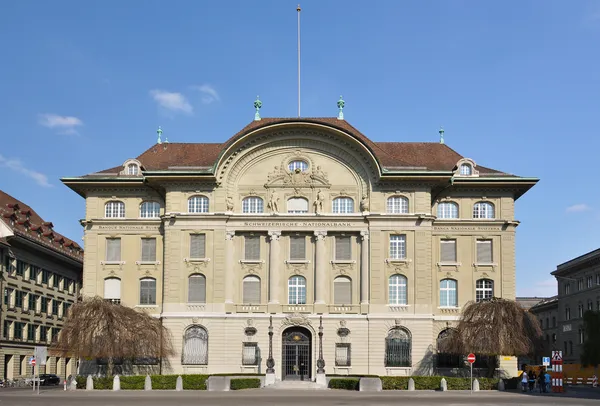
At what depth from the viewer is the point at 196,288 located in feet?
214

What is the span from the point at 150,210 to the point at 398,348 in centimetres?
2145

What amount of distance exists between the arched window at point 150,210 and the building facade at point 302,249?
0.36ft

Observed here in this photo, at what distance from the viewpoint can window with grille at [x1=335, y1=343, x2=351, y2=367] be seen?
63969mm

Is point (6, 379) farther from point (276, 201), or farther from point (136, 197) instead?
point (276, 201)

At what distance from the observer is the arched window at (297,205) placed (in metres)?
66.1

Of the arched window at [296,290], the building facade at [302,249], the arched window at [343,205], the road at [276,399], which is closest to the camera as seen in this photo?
the road at [276,399]

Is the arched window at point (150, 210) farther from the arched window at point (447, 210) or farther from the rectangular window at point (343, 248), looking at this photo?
the arched window at point (447, 210)

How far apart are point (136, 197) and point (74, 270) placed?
103 feet

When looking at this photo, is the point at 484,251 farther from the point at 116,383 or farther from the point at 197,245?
the point at 116,383

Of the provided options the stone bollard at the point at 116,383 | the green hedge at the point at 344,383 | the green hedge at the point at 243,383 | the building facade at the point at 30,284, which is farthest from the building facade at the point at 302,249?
the building facade at the point at 30,284

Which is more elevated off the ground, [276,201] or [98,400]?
[276,201]

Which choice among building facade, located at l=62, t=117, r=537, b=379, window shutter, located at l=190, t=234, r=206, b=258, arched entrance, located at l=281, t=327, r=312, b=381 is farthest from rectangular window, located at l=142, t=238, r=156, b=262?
arched entrance, located at l=281, t=327, r=312, b=381

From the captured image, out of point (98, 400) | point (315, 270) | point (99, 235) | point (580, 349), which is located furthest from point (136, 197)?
point (580, 349)

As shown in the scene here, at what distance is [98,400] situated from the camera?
4512 cm
